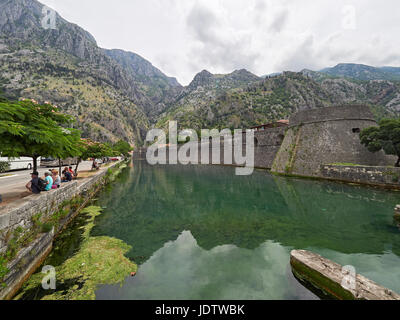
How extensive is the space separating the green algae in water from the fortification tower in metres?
24.6

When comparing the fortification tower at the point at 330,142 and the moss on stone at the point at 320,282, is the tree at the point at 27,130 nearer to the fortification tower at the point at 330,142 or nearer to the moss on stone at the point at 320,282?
the moss on stone at the point at 320,282

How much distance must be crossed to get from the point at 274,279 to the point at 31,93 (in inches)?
5052

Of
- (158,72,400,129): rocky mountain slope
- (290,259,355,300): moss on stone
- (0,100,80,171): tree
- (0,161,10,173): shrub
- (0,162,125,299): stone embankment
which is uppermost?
(158,72,400,129): rocky mountain slope

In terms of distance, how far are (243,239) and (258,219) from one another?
9.33 feet

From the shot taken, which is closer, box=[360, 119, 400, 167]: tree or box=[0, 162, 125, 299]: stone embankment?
box=[0, 162, 125, 299]: stone embankment

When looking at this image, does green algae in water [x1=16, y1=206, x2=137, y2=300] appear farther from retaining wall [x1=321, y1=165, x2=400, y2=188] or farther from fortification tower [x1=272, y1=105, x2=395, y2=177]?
fortification tower [x1=272, y1=105, x2=395, y2=177]

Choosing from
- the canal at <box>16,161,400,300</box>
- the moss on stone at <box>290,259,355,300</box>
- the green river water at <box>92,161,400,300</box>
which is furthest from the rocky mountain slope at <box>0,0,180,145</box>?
the moss on stone at <box>290,259,355,300</box>

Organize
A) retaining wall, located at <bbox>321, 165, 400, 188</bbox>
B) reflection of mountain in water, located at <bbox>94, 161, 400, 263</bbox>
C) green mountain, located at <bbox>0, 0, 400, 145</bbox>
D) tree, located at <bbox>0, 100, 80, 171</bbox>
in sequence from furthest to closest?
green mountain, located at <bbox>0, 0, 400, 145</bbox>
retaining wall, located at <bbox>321, 165, 400, 188</bbox>
reflection of mountain in water, located at <bbox>94, 161, 400, 263</bbox>
tree, located at <bbox>0, 100, 80, 171</bbox>

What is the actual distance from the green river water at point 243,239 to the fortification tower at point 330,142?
29.2ft

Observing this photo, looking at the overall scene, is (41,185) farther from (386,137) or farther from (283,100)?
(283,100)

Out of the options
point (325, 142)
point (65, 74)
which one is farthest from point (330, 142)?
point (65, 74)

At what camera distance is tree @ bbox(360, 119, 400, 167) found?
1788 cm

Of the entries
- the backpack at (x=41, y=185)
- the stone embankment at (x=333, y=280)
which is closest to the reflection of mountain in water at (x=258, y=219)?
the stone embankment at (x=333, y=280)

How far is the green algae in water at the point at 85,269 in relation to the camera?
4762mm
